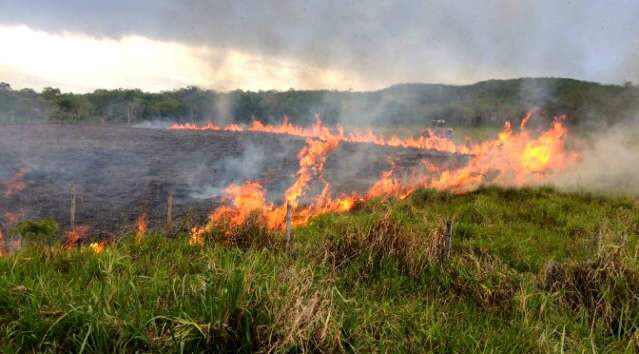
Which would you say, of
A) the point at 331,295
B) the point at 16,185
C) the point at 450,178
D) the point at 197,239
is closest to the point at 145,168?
the point at 16,185

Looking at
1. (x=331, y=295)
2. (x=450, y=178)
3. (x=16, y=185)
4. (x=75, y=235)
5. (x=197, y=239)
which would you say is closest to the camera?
(x=331, y=295)

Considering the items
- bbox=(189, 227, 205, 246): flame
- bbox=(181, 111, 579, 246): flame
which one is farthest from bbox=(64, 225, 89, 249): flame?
bbox=(189, 227, 205, 246): flame

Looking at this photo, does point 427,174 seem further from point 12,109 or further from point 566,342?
point 12,109

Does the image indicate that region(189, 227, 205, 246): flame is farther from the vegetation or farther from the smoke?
the vegetation

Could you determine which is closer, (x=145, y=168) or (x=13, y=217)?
(x=13, y=217)

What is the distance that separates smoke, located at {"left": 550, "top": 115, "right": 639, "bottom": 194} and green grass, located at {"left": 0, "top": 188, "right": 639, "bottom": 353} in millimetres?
7279

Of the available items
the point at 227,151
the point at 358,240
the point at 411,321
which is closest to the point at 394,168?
the point at 227,151

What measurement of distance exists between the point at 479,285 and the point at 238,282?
380cm

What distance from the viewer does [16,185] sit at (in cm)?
1948

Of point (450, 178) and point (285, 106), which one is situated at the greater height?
point (285, 106)

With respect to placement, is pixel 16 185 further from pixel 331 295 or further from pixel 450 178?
pixel 331 295

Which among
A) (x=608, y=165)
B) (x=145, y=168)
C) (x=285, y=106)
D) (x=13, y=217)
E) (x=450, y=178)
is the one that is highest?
(x=285, y=106)

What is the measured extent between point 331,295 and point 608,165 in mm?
18750

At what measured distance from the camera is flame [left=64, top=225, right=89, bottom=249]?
12208mm
